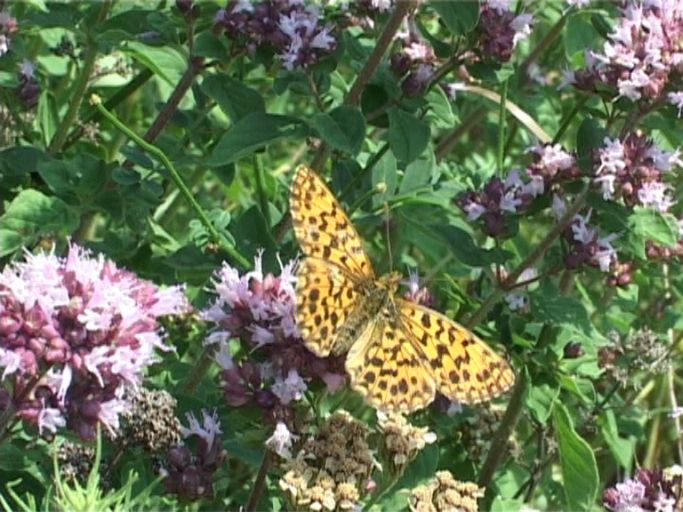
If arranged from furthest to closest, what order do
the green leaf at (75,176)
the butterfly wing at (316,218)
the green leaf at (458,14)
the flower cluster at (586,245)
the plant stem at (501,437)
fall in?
the plant stem at (501,437)
the green leaf at (75,176)
the flower cluster at (586,245)
the green leaf at (458,14)
the butterfly wing at (316,218)

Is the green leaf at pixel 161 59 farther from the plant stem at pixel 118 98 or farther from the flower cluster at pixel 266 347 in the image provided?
the flower cluster at pixel 266 347

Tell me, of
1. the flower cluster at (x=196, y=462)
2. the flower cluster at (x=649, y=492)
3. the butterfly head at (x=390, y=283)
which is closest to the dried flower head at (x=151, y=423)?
the flower cluster at (x=196, y=462)

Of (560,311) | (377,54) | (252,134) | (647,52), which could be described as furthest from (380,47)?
(560,311)

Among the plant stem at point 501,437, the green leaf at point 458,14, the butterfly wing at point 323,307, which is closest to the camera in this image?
the butterfly wing at point 323,307

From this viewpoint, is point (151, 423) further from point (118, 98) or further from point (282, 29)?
point (118, 98)

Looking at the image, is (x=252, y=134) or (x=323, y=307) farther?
(x=252, y=134)

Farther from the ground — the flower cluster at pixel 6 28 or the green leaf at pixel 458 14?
the green leaf at pixel 458 14

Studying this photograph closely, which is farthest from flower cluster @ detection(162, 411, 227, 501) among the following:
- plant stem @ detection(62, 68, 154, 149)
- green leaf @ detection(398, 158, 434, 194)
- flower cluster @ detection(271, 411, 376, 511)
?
plant stem @ detection(62, 68, 154, 149)
